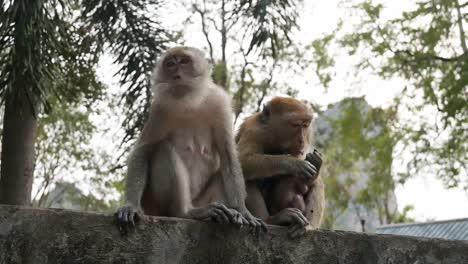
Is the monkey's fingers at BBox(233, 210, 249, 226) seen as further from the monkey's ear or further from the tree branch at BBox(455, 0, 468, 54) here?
the tree branch at BBox(455, 0, 468, 54)

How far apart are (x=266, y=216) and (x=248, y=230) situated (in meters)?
0.73

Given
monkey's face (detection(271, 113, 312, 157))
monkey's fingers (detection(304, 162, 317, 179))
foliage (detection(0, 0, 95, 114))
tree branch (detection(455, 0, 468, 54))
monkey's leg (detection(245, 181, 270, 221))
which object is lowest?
monkey's leg (detection(245, 181, 270, 221))

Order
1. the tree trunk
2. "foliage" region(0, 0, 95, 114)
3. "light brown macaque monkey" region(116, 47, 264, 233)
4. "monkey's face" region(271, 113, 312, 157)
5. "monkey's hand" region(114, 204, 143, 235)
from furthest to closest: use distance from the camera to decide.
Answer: the tree trunk < "foliage" region(0, 0, 95, 114) < "monkey's face" region(271, 113, 312, 157) < "light brown macaque monkey" region(116, 47, 264, 233) < "monkey's hand" region(114, 204, 143, 235)

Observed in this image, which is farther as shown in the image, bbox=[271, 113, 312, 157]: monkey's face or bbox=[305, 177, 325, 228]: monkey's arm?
bbox=[271, 113, 312, 157]: monkey's face

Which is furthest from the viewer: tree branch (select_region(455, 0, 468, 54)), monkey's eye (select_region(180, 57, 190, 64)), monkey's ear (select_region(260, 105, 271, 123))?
tree branch (select_region(455, 0, 468, 54))

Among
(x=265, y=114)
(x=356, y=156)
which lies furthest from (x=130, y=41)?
(x=356, y=156)

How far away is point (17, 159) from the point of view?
7.75 meters

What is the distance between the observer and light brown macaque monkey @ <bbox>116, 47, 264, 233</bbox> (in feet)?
14.2

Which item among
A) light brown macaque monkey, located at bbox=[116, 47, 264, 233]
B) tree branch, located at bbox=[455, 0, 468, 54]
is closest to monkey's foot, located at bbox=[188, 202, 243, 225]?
light brown macaque monkey, located at bbox=[116, 47, 264, 233]

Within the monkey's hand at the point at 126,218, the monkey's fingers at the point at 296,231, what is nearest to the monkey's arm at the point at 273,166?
the monkey's fingers at the point at 296,231

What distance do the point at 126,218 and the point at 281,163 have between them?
1.56 metres

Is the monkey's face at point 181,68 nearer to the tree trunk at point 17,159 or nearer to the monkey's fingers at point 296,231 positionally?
the monkey's fingers at point 296,231

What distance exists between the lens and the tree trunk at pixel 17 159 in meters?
7.68

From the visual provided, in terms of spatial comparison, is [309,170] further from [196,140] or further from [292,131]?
[196,140]
